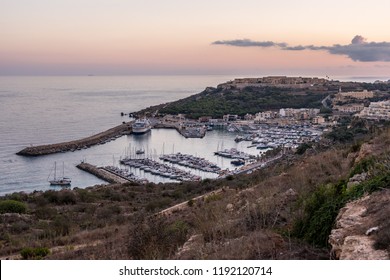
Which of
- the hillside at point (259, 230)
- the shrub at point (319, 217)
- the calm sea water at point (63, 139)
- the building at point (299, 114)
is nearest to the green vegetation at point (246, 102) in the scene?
the building at point (299, 114)

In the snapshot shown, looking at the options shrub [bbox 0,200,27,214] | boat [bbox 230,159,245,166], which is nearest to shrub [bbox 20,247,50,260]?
shrub [bbox 0,200,27,214]

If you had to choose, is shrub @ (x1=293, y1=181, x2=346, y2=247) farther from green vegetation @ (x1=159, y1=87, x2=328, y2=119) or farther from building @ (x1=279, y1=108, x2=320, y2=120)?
green vegetation @ (x1=159, y1=87, x2=328, y2=119)

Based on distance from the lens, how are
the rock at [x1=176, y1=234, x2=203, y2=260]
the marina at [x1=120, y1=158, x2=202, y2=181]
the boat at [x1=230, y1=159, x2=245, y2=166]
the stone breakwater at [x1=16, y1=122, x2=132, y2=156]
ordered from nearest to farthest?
the rock at [x1=176, y1=234, x2=203, y2=260]
the marina at [x1=120, y1=158, x2=202, y2=181]
the boat at [x1=230, y1=159, x2=245, y2=166]
the stone breakwater at [x1=16, y1=122, x2=132, y2=156]

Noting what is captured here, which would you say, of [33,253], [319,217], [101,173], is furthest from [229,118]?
[319,217]

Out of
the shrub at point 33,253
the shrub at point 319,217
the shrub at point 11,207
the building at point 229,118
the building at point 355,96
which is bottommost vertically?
the shrub at point 11,207

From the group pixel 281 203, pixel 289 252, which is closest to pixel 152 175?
pixel 281 203

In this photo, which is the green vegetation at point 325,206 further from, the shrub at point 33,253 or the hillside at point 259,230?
the shrub at point 33,253
